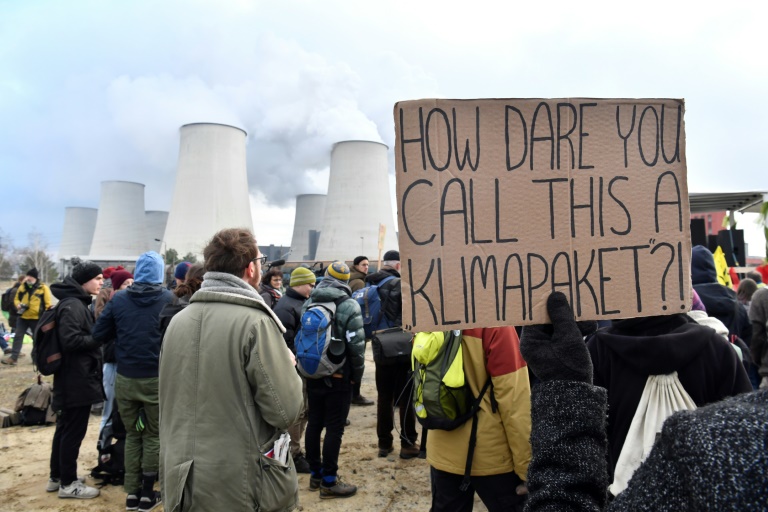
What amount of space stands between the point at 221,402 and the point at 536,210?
112 centimetres

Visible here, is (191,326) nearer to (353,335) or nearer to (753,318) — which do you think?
(353,335)

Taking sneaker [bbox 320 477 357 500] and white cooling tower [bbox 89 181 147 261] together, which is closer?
sneaker [bbox 320 477 357 500]

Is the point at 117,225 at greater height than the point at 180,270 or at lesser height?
greater

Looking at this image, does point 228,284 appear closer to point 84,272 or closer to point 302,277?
point 302,277

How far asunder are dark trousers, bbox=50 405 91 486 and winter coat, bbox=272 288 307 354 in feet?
4.22

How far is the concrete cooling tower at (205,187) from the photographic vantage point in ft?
72.3

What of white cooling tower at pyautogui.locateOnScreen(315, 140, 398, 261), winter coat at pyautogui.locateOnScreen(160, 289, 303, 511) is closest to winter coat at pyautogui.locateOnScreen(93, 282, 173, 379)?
winter coat at pyautogui.locateOnScreen(160, 289, 303, 511)

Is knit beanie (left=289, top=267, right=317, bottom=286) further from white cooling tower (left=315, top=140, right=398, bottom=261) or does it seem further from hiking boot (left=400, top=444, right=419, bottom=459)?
white cooling tower (left=315, top=140, right=398, bottom=261)

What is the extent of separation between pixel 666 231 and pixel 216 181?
22283 millimetres

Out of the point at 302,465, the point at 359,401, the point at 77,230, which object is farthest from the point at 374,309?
the point at 77,230

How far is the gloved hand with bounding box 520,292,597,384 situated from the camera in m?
0.84

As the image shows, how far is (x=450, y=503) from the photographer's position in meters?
1.97

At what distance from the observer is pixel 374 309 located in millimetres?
4699

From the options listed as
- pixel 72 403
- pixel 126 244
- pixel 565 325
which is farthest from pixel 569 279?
pixel 126 244
